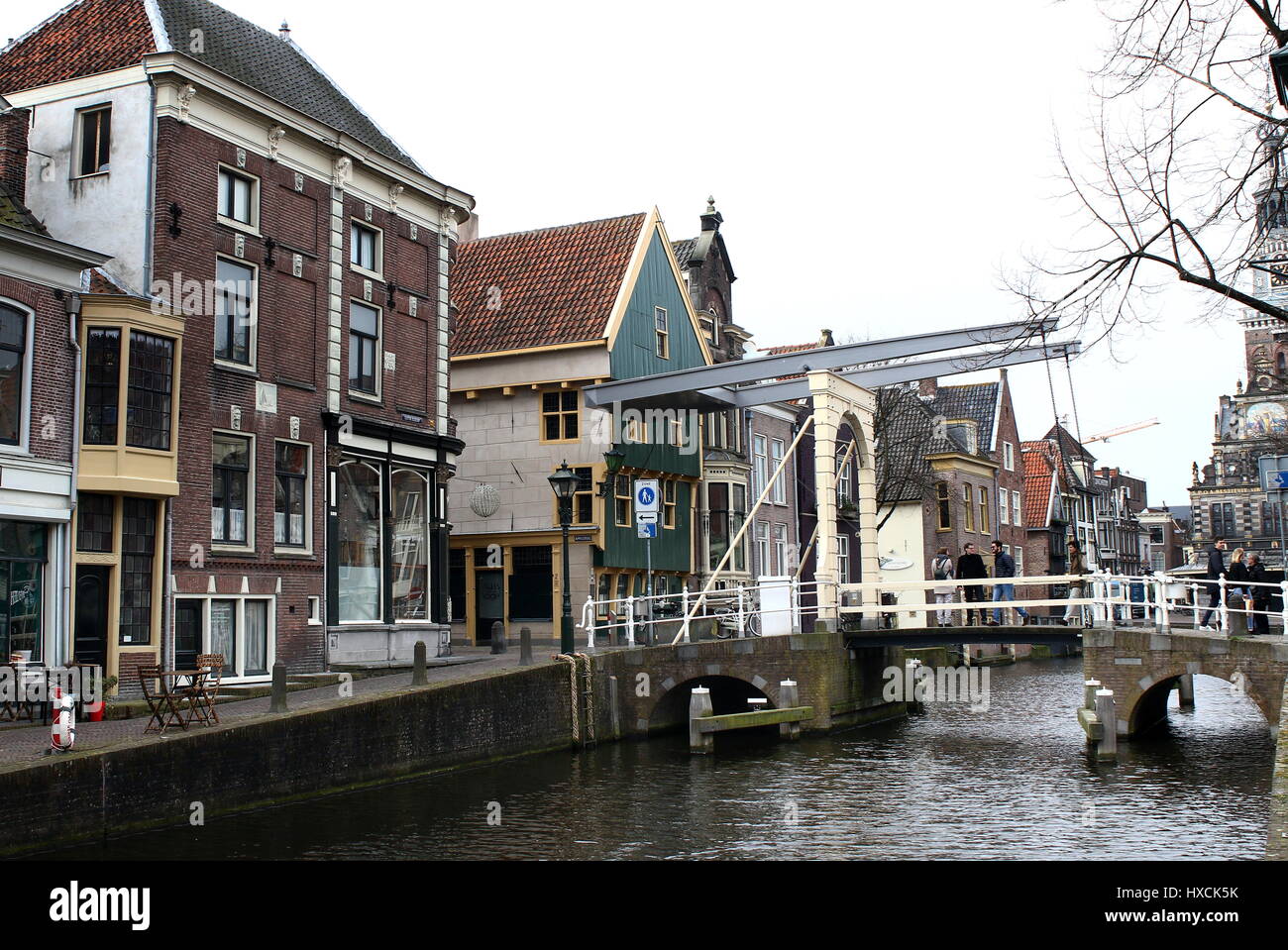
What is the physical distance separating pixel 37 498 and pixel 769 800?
10.7 metres

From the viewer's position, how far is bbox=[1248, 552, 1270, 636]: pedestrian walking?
2247cm

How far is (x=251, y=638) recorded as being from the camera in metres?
21.3

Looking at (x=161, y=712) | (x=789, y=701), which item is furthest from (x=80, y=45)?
(x=789, y=701)

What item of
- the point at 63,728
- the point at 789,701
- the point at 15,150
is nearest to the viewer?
the point at 63,728

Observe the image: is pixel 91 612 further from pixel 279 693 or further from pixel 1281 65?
pixel 1281 65

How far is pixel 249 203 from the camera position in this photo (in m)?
21.8

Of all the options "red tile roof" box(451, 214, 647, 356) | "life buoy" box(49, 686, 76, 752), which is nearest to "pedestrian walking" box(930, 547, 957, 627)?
"red tile roof" box(451, 214, 647, 356)

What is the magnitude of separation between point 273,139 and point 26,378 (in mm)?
6930

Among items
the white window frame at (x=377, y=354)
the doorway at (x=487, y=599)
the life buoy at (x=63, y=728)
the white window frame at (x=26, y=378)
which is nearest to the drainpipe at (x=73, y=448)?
the white window frame at (x=26, y=378)

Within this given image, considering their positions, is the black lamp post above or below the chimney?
below

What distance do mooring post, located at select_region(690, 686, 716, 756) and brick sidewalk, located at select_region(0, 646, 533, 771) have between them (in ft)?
9.24

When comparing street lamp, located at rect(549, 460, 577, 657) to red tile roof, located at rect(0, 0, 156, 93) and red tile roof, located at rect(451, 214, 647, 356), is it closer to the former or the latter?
red tile roof, located at rect(0, 0, 156, 93)
